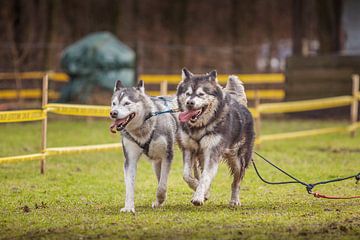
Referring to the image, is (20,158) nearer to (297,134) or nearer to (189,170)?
(189,170)

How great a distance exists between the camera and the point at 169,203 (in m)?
9.66

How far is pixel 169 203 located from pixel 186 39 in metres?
29.6

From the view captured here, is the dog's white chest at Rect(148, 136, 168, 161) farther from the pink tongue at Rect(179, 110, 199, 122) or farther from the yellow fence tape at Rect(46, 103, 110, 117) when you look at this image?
the yellow fence tape at Rect(46, 103, 110, 117)

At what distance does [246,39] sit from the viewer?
3909 centimetres

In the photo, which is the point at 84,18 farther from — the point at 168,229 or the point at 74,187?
the point at 168,229

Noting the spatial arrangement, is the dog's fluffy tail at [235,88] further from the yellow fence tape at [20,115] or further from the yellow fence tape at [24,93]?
the yellow fence tape at [24,93]

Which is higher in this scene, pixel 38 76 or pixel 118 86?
pixel 118 86

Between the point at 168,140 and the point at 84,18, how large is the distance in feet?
89.7

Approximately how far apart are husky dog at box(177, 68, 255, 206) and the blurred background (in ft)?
48.0

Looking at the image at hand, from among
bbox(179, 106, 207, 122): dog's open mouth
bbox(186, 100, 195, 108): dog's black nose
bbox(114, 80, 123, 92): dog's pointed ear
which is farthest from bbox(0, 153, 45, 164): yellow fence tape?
bbox(186, 100, 195, 108): dog's black nose

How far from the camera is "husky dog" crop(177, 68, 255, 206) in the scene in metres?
8.94

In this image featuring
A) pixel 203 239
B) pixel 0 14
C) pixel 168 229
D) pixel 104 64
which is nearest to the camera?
pixel 203 239

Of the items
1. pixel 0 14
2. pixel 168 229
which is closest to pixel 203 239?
pixel 168 229

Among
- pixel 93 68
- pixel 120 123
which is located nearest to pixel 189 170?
pixel 120 123
